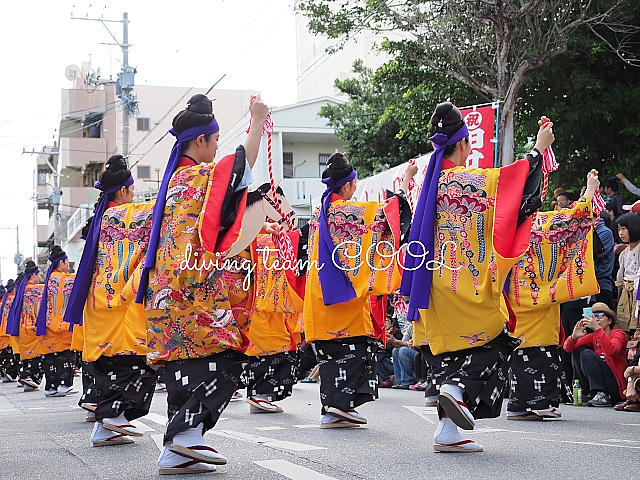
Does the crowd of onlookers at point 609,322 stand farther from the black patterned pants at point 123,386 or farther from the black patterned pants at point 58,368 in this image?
the black patterned pants at point 58,368

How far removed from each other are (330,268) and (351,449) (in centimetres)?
193

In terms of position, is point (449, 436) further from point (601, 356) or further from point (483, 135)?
point (483, 135)

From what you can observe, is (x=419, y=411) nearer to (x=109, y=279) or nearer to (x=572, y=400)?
(x=572, y=400)

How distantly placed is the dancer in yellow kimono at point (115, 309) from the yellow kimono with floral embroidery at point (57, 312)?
4.55m

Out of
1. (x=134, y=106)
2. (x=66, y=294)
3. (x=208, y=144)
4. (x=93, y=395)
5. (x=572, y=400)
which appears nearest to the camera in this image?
(x=208, y=144)

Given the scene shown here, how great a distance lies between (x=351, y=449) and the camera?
5.03 m

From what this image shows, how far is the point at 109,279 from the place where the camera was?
6156 millimetres

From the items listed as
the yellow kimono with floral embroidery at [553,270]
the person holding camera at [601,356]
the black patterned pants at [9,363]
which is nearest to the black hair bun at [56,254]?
the yellow kimono with floral embroidery at [553,270]

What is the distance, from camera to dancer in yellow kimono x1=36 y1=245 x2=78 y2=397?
10.9 meters

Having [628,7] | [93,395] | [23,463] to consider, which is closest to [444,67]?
[628,7]

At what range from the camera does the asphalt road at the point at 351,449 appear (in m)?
4.16

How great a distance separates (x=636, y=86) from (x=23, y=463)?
36.2 feet

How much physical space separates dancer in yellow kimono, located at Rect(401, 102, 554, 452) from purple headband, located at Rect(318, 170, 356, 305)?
1.54 m

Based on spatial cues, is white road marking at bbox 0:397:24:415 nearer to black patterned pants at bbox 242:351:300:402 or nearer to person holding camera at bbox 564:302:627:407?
black patterned pants at bbox 242:351:300:402
